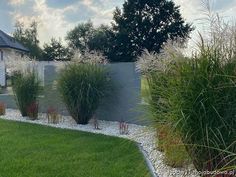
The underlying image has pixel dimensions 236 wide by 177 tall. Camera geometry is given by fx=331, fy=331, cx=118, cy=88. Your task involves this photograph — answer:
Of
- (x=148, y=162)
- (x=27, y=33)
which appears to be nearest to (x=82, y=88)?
(x=148, y=162)

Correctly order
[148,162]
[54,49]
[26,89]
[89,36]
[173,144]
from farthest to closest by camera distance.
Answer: [54,49] < [89,36] < [26,89] < [148,162] < [173,144]

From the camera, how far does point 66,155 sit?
5.23 m

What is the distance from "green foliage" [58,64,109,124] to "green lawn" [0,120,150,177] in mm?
1090

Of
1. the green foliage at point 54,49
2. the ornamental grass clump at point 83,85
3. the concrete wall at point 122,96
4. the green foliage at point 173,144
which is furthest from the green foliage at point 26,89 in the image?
the green foliage at point 54,49

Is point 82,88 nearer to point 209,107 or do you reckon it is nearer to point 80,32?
point 209,107

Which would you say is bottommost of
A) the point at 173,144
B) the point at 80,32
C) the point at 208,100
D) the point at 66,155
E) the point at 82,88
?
the point at 66,155

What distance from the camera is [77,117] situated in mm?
8297

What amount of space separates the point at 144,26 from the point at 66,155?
78.6 feet

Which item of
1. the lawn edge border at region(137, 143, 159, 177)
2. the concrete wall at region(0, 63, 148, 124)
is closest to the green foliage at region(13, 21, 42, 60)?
the concrete wall at region(0, 63, 148, 124)

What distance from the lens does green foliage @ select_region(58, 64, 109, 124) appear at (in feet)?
26.2

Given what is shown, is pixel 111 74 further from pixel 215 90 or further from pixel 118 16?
pixel 118 16

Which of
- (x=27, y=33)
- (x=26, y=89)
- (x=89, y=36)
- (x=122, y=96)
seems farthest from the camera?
(x=27, y=33)

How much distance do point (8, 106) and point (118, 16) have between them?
19.4 metres

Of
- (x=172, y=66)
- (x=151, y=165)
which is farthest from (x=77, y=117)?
(x=172, y=66)
